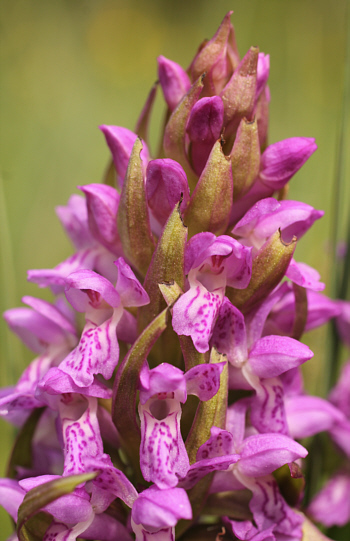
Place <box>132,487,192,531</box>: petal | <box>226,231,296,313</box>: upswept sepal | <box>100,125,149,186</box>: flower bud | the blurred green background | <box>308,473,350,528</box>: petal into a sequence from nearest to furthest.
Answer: <box>132,487,192,531</box>: petal → <box>226,231,296,313</box>: upswept sepal → <box>100,125,149,186</box>: flower bud → <box>308,473,350,528</box>: petal → the blurred green background

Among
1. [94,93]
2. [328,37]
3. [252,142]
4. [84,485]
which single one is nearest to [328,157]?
[328,37]

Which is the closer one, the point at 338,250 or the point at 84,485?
Answer: the point at 84,485

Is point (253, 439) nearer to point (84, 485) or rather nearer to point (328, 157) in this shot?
point (84, 485)

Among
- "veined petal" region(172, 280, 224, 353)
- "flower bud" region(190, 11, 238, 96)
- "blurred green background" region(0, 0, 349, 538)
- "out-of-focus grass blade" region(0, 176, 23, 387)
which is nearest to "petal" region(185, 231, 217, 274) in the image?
"veined petal" region(172, 280, 224, 353)

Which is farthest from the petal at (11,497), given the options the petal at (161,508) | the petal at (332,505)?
the petal at (332,505)

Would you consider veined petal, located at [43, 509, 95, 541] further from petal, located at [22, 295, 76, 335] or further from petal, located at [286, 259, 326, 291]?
petal, located at [286, 259, 326, 291]

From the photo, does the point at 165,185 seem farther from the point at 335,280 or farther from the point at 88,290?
the point at 335,280

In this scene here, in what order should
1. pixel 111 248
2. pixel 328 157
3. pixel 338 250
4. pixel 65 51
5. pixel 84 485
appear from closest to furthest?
pixel 84 485, pixel 111 248, pixel 338 250, pixel 328 157, pixel 65 51
